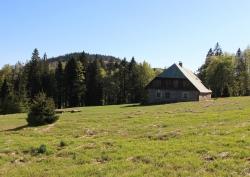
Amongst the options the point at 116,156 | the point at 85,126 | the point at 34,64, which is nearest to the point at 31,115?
the point at 85,126

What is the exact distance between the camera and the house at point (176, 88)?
7262cm

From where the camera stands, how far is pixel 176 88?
7462 centimetres

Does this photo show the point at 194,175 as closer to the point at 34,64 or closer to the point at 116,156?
the point at 116,156

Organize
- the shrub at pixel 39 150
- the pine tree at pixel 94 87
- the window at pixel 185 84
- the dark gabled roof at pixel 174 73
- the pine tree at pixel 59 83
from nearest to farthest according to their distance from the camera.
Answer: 1. the shrub at pixel 39 150
2. the window at pixel 185 84
3. the dark gabled roof at pixel 174 73
4. the pine tree at pixel 59 83
5. the pine tree at pixel 94 87

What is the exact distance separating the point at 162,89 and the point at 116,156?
59.1m

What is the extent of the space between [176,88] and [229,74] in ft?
101

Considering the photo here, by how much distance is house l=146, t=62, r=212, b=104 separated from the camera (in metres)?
72.6

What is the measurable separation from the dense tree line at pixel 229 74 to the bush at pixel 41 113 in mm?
64080

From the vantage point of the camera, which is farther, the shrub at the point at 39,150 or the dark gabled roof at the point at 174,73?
the dark gabled roof at the point at 174,73

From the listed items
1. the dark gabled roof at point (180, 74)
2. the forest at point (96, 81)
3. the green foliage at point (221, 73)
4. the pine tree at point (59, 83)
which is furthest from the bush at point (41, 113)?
the green foliage at point (221, 73)

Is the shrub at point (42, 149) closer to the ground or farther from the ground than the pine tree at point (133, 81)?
closer to the ground

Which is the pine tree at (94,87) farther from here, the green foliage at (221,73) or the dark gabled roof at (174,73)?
the dark gabled roof at (174,73)

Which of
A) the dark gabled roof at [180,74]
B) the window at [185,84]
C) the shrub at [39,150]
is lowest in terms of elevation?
the shrub at [39,150]

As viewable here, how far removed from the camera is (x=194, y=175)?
13.2 meters
